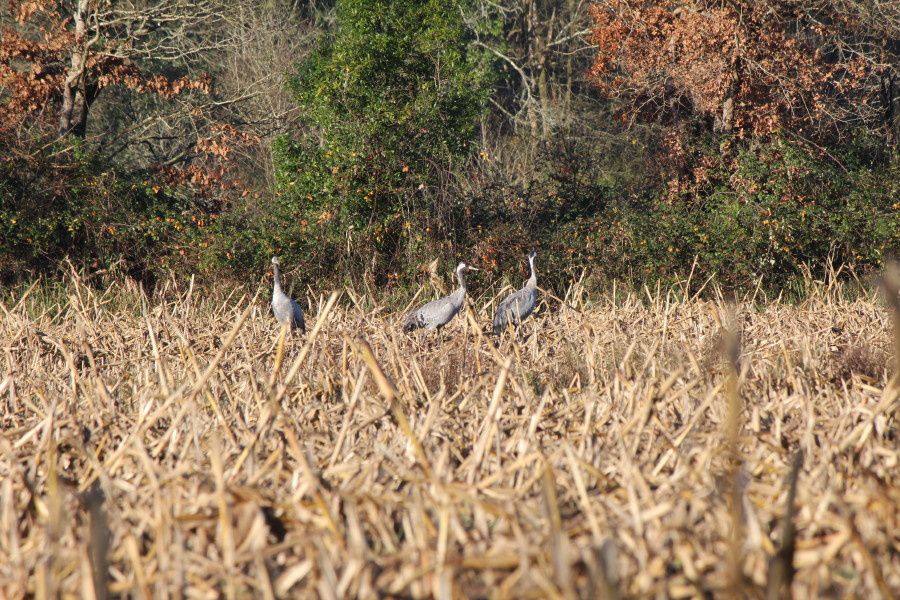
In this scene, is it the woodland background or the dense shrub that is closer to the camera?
the dense shrub

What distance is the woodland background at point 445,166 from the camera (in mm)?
14523

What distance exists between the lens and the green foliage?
48.6 ft

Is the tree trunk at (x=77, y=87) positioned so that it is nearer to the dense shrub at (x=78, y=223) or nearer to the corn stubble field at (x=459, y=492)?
the dense shrub at (x=78, y=223)

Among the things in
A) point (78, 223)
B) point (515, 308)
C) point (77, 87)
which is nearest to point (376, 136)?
point (78, 223)

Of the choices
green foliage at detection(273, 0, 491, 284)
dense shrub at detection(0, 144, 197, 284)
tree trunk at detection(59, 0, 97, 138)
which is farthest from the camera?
tree trunk at detection(59, 0, 97, 138)

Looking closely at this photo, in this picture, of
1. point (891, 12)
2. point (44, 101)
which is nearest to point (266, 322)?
point (44, 101)

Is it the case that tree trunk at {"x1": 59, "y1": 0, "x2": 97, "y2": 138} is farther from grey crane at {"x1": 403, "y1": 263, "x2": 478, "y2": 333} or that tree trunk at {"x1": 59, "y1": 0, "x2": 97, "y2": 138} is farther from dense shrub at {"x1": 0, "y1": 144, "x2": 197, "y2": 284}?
grey crane at {"x1": 403, "y1": 263, "x2": 478, "y2": 333}

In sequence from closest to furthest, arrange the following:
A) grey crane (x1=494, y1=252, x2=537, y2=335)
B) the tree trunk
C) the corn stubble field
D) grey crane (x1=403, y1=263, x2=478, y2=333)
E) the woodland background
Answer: the corn stubble field → grey crane (x1=494, y1=252, x2=537, y2=335) → grey crane (x1=403, y1=263, x2=478, y2=333) → the woodland background → the tree trunk

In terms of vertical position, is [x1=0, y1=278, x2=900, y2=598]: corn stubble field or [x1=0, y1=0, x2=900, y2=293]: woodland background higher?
[x1=0, y1=278, x2=900, y2=598]: corn stubble field

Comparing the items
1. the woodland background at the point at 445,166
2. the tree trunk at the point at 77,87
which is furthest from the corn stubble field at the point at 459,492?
the tree trunk at the point at 77,87

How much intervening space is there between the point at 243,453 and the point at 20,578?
37.6 inches

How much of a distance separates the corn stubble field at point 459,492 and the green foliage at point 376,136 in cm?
933

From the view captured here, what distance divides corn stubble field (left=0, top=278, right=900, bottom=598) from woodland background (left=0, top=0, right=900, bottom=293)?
30.2 ft

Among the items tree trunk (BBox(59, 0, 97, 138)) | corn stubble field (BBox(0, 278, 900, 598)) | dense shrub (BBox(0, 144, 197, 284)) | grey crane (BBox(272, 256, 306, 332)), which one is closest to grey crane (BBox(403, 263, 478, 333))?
grey crane (BBox(272, 256, 306, 332))
